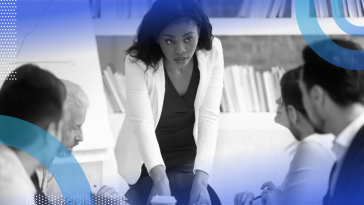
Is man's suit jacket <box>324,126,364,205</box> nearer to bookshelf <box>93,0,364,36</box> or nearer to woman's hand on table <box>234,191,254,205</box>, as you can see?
woman's hand on table <box>234,191,254,205</box>

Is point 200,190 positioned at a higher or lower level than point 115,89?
lower

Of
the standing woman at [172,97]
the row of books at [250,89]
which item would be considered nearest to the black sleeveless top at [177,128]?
the standing woman at [172,97]

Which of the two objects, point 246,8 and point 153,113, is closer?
point 153,113

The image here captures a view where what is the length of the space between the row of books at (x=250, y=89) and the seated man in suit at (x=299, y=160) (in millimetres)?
50

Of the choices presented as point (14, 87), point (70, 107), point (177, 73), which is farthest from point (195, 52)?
point (14, 87)

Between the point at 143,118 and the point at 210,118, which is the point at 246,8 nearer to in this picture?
the point at 210,118

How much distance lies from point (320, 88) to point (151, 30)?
1.98ft

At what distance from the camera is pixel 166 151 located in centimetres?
124

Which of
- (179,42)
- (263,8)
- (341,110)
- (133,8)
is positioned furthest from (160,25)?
(341,110)

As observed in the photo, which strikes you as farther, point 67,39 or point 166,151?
point 67,39

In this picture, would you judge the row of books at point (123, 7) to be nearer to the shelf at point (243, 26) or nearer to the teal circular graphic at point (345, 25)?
the shelf at point (243, 26)

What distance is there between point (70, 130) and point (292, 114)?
814mm

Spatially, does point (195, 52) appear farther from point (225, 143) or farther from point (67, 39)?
point (67, 39)

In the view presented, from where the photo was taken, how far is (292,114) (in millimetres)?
1206
